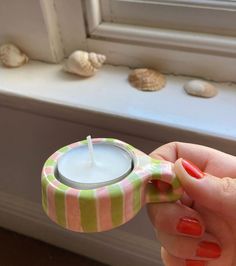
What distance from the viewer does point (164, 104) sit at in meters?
0.73

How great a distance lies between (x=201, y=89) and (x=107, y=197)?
0.37 meters

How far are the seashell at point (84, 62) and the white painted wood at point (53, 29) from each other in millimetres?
60

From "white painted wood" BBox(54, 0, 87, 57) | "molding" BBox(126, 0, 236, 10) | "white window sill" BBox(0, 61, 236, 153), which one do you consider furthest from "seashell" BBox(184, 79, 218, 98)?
"white painted wood" BBox(54, 0, 87, 57)

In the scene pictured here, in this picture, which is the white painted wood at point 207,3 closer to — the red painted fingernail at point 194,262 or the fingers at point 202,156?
the fingers at point 202,156

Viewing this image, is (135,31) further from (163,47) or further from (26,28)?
(26,28)

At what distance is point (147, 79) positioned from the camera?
77cm

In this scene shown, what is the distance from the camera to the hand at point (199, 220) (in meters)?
0.46

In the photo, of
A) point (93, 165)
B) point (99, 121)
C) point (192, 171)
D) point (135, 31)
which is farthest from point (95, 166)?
point (135, 31)

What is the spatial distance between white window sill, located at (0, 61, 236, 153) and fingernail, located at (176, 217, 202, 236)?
22 centimetres

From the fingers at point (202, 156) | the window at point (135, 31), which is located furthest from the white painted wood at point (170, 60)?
the fingers at point (202, 156)

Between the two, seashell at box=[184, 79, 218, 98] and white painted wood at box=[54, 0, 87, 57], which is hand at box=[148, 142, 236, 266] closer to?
seashell at box=[184, 79, 218, 98]

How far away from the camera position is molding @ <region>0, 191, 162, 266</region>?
99 cm

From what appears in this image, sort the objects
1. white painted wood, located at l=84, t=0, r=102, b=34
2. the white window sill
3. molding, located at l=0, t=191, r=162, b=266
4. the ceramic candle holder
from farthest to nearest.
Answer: molding, located at l=0, t=191, r=162, b=266, white painted wood, located at l=84, t=0, r=102, b=34, the white window sill, the ceramic candle holder

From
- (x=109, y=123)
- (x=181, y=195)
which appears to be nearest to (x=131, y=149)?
(x=181, y=195)
